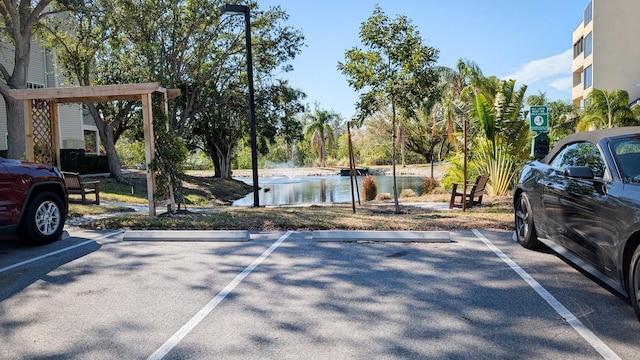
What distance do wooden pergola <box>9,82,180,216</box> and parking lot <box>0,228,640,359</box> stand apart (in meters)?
3.83

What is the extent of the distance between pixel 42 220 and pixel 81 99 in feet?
16.1

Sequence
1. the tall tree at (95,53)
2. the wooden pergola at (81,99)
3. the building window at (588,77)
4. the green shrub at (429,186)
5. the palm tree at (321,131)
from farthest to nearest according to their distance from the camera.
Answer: the palm tree at (321,131) < the building window at (588,77) < the green shrub at (429,186) < the tall tree at (95,53) < the wooden pergola at (81,99)

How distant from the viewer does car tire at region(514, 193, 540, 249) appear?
595 cm

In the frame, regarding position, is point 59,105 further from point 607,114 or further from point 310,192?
point 607,114

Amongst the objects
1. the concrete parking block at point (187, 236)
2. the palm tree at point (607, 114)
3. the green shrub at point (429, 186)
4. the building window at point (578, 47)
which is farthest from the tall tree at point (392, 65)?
the building window at point (578, 47)

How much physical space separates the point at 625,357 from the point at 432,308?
4.64 feet

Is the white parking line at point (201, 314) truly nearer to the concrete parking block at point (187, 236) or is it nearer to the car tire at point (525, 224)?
the concrete parking block at point (187, 236)

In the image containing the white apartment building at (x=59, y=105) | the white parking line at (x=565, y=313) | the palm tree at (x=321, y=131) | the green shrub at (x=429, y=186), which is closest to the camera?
the white parking line at (x=565, y=313)

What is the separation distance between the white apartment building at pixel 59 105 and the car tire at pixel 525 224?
977 inches

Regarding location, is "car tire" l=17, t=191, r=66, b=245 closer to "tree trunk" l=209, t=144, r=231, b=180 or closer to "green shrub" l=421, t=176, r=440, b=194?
"green shrub" l=421, t=176, r=440, b=194

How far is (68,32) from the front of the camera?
20766 mm

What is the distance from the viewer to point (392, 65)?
1149 cm

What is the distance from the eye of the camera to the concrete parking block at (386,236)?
679 centimetres

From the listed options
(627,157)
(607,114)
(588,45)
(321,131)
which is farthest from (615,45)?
(627,157)
